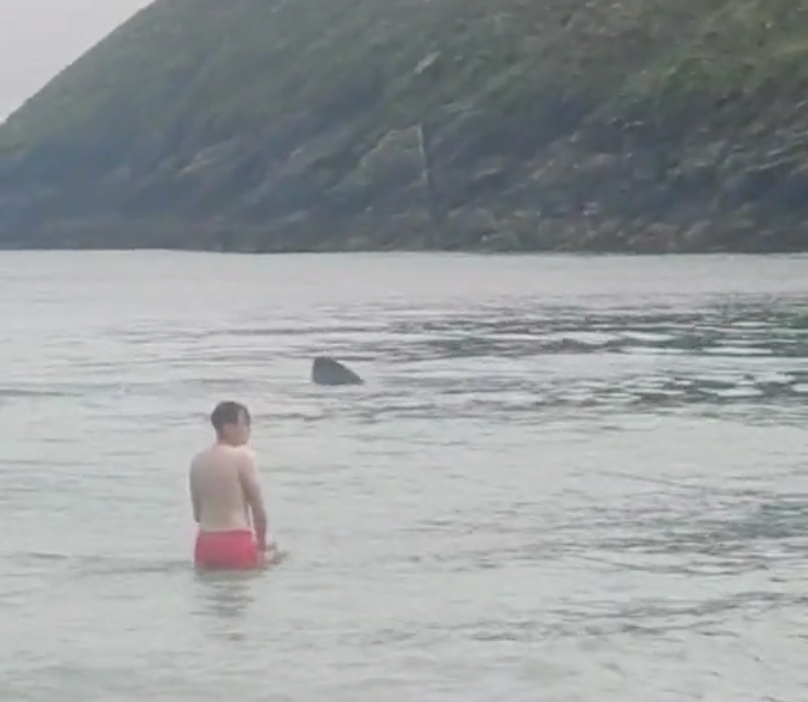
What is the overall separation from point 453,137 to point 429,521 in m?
120

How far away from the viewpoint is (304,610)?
15844 millimetres

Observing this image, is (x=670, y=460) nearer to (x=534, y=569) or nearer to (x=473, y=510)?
(x=473, y=510)

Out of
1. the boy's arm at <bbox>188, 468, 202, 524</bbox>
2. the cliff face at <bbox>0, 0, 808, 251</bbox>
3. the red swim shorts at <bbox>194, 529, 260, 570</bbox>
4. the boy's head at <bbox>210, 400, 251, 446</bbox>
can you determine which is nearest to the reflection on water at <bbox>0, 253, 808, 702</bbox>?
the red swim shorts at <bbox>194, 529, 260, 570</bbox>

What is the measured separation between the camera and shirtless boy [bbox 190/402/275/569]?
637 inches

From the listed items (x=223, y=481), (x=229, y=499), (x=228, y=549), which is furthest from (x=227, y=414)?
(x=228, y=549)

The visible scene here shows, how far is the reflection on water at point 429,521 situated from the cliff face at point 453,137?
79.2 metres

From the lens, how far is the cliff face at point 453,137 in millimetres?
125125

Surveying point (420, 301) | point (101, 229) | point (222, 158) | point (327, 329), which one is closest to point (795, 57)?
point (222, 158)

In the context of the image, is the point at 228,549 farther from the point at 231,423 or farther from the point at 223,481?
the point at 231,423

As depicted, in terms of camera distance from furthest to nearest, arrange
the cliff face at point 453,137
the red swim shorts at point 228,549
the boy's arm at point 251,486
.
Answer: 1. the cliff face at point 453,137
2. the red swim shorts at point 228,549
3. the boy's arm at point 251,486

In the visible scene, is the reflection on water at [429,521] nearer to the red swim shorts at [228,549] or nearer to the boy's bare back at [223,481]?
the red swim shorts at [228,549]

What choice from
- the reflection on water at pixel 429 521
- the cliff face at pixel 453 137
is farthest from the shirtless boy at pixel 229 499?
the cliff face at pixel 453 137

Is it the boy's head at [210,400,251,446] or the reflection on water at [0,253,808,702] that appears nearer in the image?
the reflection on water at [0,253,808,702]

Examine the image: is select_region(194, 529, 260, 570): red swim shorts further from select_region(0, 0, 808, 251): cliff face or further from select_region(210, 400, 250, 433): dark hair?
select_region(0, 0, 808, 251): cliff face
